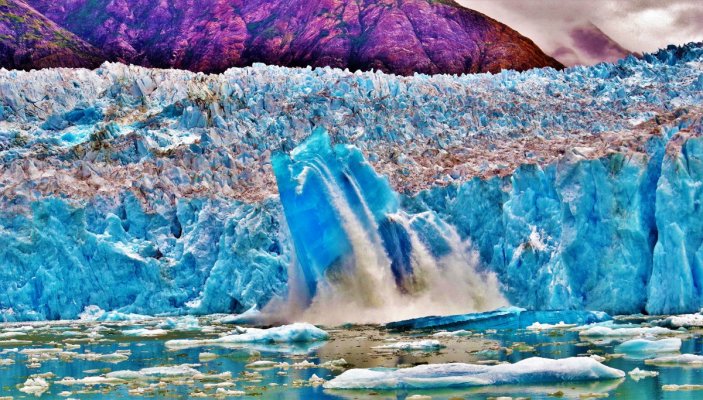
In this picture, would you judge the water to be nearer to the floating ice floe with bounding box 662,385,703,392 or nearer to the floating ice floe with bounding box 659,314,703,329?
the floating ice floe with bounding box 662,385,703,392

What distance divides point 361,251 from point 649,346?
29.8ft

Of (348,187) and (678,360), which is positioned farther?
(348,187)

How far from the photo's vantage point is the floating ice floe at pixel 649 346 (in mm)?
14406

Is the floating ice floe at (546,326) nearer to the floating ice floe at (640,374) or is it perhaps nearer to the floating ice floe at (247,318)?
the floating ice floe at (640,374)

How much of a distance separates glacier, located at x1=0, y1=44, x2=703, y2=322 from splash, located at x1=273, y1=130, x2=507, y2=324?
0.18 ft

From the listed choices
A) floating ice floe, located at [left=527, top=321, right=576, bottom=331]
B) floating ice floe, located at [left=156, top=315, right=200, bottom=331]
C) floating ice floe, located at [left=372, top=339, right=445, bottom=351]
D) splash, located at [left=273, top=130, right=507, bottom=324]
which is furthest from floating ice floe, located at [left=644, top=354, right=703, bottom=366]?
floating ice floe, located at [left=156, top=315, right=200, bottom=331]

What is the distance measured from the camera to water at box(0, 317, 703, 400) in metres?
11.6

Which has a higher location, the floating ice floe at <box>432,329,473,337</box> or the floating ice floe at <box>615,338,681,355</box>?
the floating ice floe at <box>432,329,473,337</box>

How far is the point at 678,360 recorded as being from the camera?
13195mm

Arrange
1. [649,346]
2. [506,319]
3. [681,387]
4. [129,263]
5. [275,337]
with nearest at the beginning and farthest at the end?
[681,387], [649,346], [275,337], [506,319], [129,263]

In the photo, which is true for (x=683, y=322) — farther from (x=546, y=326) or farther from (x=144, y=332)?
(x=144, y=332)

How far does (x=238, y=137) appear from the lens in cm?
3391

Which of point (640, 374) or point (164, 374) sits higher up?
point (164, 374)

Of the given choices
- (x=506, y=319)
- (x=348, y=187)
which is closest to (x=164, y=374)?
(x=506, y=319)
